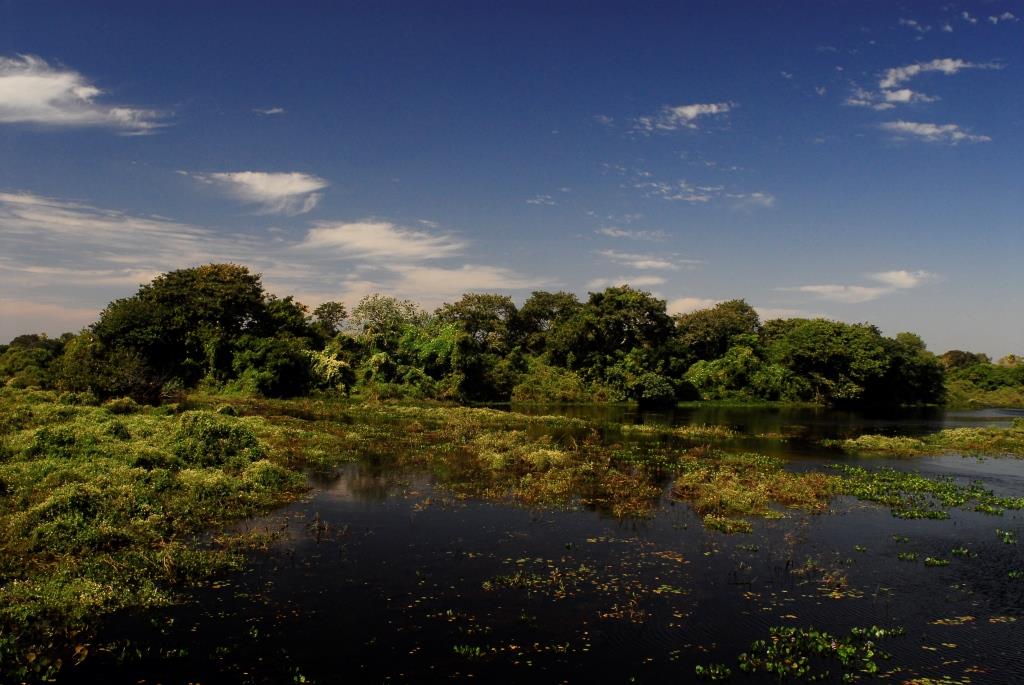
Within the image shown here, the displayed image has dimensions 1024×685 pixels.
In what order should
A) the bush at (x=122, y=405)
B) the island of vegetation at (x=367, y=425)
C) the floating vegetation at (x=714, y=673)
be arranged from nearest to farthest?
the floating vegetation at (x=714, y=673) → the island of vegetation at (x=367, y=425) → the bush at (x=122, y=405)

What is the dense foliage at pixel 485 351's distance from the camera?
2616 inches

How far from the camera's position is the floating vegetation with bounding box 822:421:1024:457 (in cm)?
4244

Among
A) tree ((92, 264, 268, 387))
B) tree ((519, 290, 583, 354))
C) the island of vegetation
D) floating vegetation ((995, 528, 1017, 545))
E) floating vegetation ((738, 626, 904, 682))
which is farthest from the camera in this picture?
tree ((519, 290, 583, 354))

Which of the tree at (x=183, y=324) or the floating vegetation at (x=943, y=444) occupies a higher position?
the tree at (x=183, y=324)

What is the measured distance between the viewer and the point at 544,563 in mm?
18516

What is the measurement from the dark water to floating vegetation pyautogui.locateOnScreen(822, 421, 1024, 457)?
61.0 feet

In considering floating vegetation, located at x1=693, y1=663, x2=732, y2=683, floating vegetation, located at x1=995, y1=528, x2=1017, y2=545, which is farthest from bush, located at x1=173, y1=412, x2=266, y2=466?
floating vegetation, located at x1=995, y1=528, x2=1017, y2=545

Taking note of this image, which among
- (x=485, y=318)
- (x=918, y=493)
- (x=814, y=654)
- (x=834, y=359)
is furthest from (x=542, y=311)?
(x=814, y=654)

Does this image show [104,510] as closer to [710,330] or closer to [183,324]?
[183,324]

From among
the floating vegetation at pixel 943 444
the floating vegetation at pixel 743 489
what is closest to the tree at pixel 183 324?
the floating vegetation at pixel 743 489

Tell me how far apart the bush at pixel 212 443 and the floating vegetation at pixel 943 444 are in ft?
120

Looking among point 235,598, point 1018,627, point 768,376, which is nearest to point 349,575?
point 235,598

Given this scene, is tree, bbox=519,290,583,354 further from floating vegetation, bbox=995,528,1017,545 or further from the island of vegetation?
floating vegetation, bbox=995,528,1017,545

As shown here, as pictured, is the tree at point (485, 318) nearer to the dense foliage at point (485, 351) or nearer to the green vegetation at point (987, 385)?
the dense foliage at point (485, 351)
